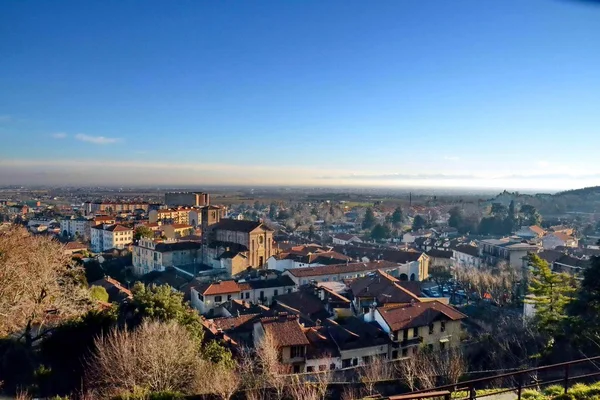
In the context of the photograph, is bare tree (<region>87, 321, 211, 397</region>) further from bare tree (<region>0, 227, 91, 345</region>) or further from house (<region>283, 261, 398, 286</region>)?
house (<region>283, 261, 398, 286</region>)

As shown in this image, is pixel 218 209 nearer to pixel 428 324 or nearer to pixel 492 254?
pixel 492 254

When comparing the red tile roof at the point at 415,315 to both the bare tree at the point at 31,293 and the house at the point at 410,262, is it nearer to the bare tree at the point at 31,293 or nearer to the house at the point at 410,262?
the bare tree at the point at 31,293

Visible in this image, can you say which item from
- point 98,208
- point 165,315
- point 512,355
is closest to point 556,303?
point 512,355

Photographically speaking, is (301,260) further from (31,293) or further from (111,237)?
(111,237)

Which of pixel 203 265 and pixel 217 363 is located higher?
pixel 217 363

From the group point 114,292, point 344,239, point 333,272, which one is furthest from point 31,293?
point 344,239

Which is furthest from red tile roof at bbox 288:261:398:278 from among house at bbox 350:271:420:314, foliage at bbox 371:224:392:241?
foliage at bbox 371:224:392:241

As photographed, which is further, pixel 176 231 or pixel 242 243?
pixel 176 231
